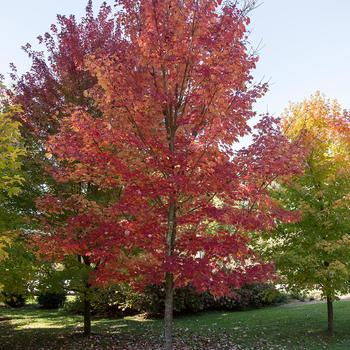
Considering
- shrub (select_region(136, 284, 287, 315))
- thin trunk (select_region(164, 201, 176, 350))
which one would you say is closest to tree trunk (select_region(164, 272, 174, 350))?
thin trunk (select_region(164, 201, 176, 350))

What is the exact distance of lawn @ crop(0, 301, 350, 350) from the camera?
1186cm

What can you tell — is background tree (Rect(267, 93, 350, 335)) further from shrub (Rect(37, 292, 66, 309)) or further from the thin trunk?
shrub (Rect(37, 292, 66, 309))

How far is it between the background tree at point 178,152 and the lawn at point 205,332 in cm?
578

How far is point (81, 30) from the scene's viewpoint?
1165 cm

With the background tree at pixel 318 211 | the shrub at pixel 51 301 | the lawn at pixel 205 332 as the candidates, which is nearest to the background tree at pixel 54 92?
the lawn at pixel 205 332

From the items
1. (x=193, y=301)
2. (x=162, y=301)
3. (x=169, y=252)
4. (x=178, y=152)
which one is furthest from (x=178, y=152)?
(x=193, y=301)

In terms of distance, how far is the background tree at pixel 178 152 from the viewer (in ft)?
22.1

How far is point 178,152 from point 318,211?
23.3ft

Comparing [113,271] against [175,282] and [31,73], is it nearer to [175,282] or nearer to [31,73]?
[175,282]

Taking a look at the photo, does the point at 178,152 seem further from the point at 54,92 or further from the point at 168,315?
the point at 54,92

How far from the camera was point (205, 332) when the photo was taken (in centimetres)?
1430

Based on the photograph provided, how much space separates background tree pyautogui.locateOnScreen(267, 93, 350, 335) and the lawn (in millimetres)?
1576

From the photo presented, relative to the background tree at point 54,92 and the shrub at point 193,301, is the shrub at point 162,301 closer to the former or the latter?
the shrub at point 193,301

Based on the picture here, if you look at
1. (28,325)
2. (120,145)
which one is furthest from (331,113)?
(28,325)
